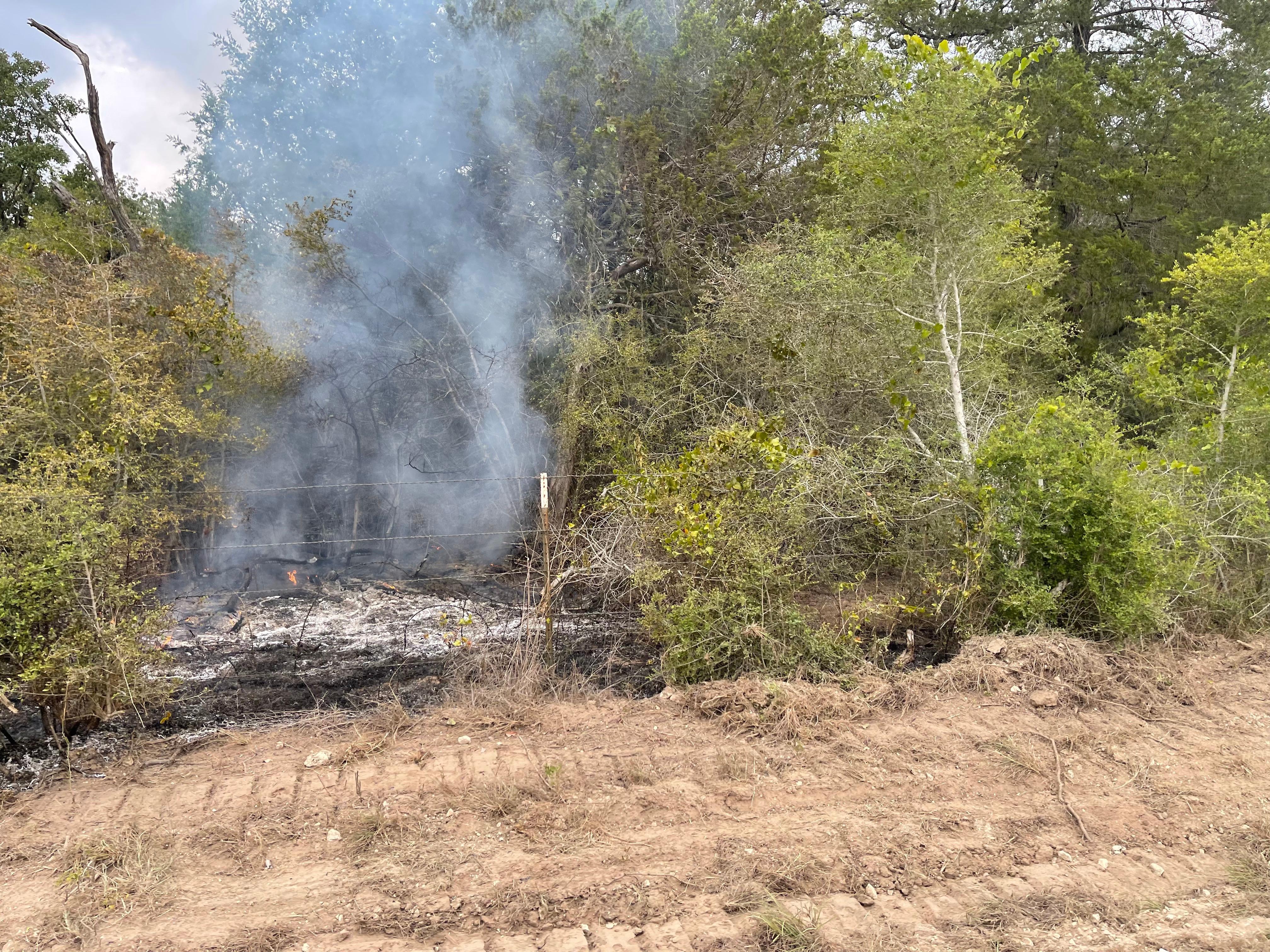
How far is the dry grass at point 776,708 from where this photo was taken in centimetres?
460

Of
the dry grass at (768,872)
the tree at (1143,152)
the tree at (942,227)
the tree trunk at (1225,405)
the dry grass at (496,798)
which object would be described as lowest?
the dry grass at (768,872)

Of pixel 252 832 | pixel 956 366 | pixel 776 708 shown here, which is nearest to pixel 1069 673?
pixel 776 708

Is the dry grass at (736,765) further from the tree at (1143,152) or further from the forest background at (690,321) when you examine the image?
the tree at (1143,152)

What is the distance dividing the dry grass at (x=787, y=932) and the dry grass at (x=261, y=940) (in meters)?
1.84

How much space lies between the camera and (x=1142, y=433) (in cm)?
984

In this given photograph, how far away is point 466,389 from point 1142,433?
29.5 feet

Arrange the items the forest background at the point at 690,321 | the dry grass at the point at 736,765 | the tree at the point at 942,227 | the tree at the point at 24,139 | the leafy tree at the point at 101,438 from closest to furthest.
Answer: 1. the dry grass at the point at 736,765
2. the leafy tree at the point at 101,438
3. the forest background at the point at 690,321
4. the tree at the point at 942,227
5. the tree at the point at 24,139

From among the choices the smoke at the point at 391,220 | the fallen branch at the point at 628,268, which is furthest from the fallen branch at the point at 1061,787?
the fallen branch at the point at 628,268

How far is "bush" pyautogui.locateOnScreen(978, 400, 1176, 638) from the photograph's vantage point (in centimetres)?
534

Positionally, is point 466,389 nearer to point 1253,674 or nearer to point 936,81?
point 936,81

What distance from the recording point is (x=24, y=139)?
15.0m

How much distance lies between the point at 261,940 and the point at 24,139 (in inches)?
710

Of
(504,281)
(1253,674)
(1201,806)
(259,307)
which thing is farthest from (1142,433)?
(259,307)

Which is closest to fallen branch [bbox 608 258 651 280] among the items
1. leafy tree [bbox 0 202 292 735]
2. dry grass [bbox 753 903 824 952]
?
leafy tree [bbox 0 202 292 735]
